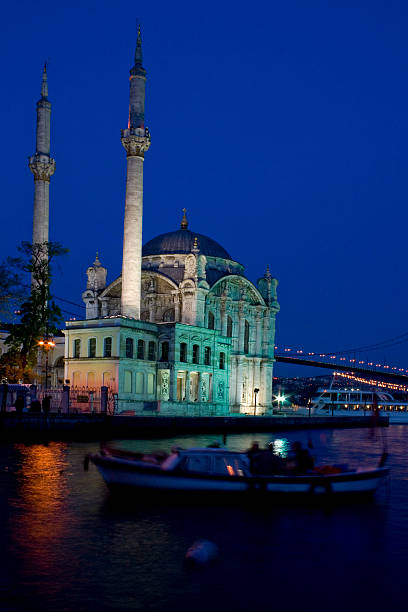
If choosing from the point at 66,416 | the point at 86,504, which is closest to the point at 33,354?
the point at 66,416

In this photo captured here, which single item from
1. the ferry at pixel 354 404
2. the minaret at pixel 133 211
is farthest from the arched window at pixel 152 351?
the ferry at pixel 354 404

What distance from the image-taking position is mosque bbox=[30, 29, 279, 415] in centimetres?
6341

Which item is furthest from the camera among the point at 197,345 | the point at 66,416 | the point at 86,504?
the point at 197,345

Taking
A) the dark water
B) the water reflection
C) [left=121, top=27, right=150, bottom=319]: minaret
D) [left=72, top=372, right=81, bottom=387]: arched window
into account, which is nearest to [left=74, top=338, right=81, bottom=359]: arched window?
[left=72, top=372, right=81, bottom=387]: arched window

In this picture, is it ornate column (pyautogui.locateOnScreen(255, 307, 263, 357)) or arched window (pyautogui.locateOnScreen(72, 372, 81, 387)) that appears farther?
ornate column (pyautogui.locateOnScreen(255, 307, 263, 357))

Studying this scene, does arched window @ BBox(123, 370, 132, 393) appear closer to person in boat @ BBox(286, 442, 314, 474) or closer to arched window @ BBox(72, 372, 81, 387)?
arched window @ BBox(72, 372, 81, 387)

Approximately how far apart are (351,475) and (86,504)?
8.30 meters

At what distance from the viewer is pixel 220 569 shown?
48.7 feet

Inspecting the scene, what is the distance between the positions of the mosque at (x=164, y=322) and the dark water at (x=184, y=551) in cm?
3610

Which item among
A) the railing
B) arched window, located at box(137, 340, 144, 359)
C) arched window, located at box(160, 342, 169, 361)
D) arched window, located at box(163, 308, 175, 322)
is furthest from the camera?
arched window, located at box(163, 308, 175, 322)

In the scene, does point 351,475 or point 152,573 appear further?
point 351,475

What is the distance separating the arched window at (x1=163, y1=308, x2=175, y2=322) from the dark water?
51530 millimetres

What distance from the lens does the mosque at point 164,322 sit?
63.4 metres

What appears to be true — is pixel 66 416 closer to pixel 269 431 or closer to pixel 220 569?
Result: pixel 269 431
